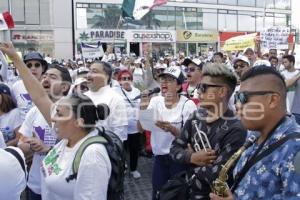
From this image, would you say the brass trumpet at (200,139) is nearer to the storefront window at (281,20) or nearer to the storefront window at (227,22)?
the storefront window at (227,22)

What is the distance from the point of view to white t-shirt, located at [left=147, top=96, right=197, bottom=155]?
15.6 feet

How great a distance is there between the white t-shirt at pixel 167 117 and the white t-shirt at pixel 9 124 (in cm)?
152

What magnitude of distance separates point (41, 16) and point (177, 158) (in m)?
34.6

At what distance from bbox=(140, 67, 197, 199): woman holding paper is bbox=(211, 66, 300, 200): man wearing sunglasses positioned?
204 centimetres

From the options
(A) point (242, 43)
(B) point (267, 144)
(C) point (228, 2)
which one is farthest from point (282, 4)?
(B) point (267, 144)

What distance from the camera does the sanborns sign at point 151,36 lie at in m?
38.7

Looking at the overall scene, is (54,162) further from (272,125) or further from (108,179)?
(272,125)

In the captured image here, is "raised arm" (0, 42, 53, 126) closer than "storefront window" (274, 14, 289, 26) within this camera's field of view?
Yes

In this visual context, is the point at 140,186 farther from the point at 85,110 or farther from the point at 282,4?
the point at 282,4

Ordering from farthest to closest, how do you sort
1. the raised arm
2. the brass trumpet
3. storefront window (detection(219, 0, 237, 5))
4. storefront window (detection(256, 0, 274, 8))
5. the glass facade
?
storefront window (detection(256, 0, 274, 8)) < storefront window (detection(219, 0, 237, 5)) < the glass facade < the raised arm < the brass trumpet

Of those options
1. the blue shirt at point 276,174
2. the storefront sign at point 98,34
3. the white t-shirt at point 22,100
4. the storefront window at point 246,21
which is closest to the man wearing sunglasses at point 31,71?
the white t-shirt at point 22,100

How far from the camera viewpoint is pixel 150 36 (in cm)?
4000

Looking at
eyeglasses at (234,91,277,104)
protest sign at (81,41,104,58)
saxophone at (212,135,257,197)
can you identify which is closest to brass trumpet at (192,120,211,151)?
saxophone at (212,135,257,197)

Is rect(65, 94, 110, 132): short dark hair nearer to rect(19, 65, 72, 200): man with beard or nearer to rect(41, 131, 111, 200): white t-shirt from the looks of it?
rect(41, 131, 111, 200): white t-shirt
